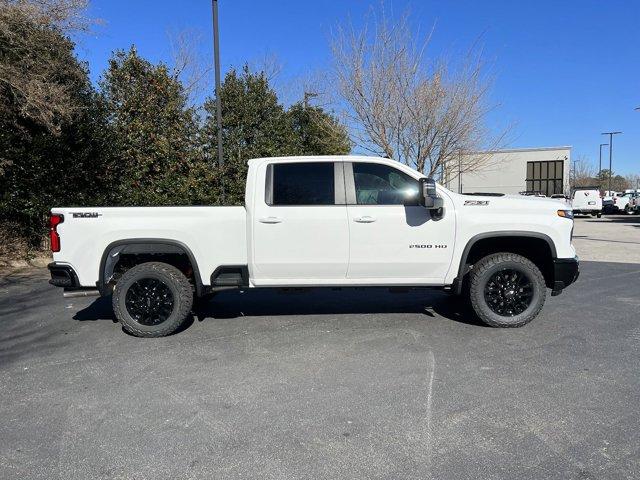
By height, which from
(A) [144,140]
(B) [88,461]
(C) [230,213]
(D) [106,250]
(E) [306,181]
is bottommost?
(B) [88,461]

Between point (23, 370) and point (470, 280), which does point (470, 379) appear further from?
point (23, 370)

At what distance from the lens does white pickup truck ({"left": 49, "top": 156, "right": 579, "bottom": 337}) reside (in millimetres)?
5227

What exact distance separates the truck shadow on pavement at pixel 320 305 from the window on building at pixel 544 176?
42027 mm

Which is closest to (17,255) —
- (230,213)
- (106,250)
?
(106,250)

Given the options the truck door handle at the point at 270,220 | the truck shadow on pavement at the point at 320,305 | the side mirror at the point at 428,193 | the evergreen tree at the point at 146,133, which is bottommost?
the truck shadow on pavement at the point at 320,305

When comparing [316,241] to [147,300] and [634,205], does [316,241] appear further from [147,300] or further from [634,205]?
[634,205]

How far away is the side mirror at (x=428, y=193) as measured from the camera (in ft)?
16.4

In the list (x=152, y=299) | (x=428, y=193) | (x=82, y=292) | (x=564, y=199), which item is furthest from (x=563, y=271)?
(x=564, y=199)

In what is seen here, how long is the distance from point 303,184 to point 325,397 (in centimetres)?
255

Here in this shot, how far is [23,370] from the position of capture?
174 inches

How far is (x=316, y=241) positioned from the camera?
529 centimetres

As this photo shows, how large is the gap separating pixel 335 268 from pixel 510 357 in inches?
80.1

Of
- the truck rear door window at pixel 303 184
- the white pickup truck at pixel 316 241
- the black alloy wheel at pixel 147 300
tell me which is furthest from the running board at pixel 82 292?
the truck rear door window at pixel 303 184

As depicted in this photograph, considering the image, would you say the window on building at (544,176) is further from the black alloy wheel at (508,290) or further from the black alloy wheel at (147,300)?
the black alloy wheel at (147,300)
